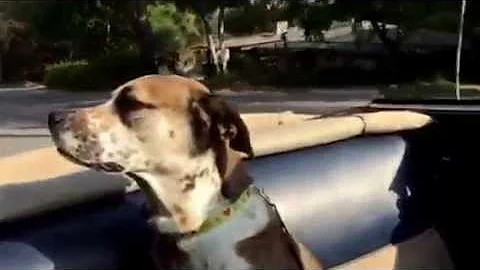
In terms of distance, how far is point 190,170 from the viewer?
5.73 feet

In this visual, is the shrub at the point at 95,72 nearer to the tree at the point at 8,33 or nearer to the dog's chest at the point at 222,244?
the tree at the point at 8,33

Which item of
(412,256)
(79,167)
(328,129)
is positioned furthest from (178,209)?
(412,256)

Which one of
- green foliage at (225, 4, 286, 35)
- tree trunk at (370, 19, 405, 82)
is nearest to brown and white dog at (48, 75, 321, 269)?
green foliage at (225, 4, 286, 35)

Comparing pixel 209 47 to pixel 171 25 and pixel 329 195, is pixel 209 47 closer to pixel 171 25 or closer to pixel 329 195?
pixel 171 25

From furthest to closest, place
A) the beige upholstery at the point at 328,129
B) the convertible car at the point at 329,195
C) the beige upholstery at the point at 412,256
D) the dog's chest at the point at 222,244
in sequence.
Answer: the beige upholstery at the point at 412,256 < the beige upholstery at the point at 328,129 < the dog's chest at the point at 222,244 < the convertible car at the point at 329,195

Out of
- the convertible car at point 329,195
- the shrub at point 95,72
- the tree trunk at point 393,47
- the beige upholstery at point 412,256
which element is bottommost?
the beige upholstery at point 412,256

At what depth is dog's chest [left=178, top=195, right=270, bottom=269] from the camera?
5.52ft

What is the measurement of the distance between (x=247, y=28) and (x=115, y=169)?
305 mm

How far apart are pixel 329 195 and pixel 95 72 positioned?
48cm

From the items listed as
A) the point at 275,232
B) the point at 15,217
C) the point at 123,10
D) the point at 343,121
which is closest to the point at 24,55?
the point at 123,10

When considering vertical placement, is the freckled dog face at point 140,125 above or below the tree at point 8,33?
below

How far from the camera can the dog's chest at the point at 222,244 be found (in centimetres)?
168

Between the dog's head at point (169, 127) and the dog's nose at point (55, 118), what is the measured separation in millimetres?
44

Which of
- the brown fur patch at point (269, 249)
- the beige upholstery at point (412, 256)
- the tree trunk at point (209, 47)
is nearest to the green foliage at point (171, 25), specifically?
the tree trunk at point (209, 47)
